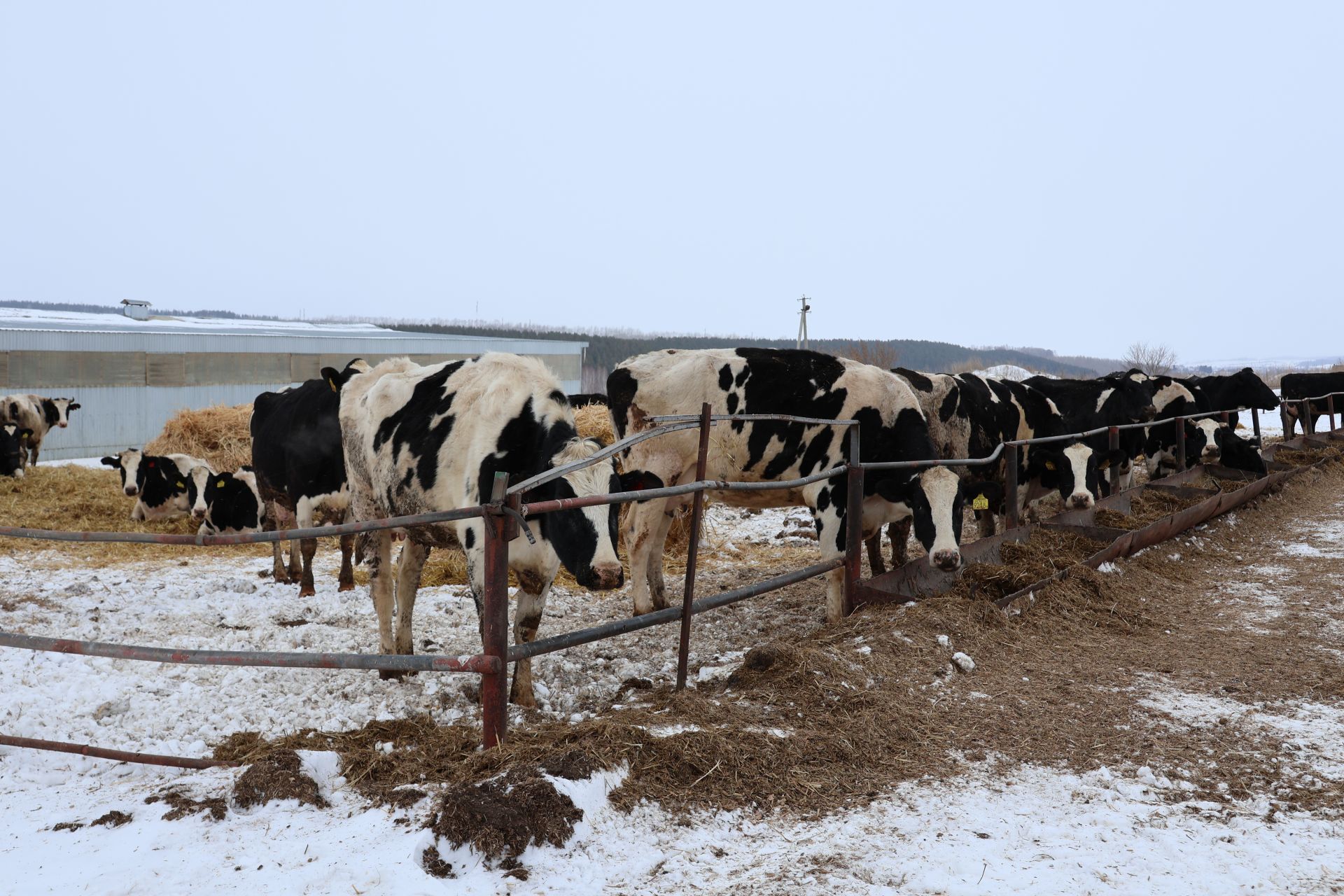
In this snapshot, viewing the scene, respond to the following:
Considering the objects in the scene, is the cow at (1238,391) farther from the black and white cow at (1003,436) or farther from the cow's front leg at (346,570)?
the cow's front leg at (346,570)

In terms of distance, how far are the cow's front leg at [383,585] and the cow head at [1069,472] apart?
22.5ft

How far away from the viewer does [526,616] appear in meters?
5.69

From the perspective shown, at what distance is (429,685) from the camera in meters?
6.19

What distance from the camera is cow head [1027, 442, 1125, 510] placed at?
33.0 feet

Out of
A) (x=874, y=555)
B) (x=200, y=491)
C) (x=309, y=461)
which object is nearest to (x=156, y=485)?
(x=200, y=491)

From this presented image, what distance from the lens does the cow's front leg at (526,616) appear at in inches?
219

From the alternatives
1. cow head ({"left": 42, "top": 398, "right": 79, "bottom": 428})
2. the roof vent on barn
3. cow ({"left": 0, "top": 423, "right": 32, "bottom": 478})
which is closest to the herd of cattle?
cow ({"left": 0, "top": 423, "right": 32, "bottom": 478})

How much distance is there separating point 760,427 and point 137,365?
25.3 meters

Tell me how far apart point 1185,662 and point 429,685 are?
190 inches

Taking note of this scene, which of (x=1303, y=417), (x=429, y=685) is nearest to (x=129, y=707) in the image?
(x=429, y=685)

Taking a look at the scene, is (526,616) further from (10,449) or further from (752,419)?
(10,449)

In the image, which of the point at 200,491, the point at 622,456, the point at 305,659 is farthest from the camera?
the point at 200,491

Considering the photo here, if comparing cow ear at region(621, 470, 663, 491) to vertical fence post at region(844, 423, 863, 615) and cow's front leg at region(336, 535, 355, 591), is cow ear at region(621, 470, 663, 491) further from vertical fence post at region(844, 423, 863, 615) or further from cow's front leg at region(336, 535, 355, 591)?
cow's front leg at region(336, 535, 355, 591)

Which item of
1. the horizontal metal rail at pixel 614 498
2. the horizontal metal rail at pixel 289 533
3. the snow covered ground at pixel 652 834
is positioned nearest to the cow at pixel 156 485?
the snow covered ground at pixel 652 834
